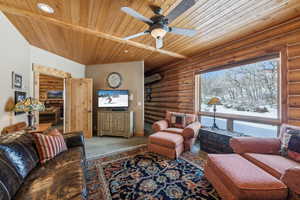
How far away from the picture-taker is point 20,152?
4.56ft

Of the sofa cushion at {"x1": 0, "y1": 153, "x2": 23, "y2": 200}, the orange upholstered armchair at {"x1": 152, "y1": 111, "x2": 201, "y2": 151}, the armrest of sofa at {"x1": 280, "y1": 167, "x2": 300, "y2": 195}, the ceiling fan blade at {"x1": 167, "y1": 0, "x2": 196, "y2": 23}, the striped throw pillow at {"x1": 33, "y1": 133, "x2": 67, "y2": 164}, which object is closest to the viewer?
the sofa cushion at {"x1": 0, "y1": 153, "x2": 23, "y2": 200}

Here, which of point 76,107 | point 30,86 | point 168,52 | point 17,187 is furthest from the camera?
point 76,107

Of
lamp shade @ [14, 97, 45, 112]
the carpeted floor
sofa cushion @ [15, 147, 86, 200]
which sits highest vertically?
lamp shade @ [14, 97, 45, 112]

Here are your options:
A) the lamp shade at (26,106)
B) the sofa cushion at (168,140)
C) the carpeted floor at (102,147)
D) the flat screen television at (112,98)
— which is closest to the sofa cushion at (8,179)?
the lamp shade at (26,106)

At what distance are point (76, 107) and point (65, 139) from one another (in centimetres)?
233

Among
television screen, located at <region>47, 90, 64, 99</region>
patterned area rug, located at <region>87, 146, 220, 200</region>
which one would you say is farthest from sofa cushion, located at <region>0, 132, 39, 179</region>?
television screen, located at <region>47, 90, 64, 99</region>

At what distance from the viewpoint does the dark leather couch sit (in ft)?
3.38

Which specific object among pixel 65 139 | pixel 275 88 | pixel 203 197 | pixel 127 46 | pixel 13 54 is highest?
pixel 127 46

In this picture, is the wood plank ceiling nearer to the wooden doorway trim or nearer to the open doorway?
the wooden doorway trim

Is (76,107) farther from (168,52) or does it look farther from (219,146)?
(219,146)

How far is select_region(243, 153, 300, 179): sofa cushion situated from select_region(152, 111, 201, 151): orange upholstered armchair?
3.57ft

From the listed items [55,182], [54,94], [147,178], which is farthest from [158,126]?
[54,94]

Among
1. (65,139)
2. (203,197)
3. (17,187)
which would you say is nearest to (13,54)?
(65,139)

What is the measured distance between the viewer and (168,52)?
3.82m
